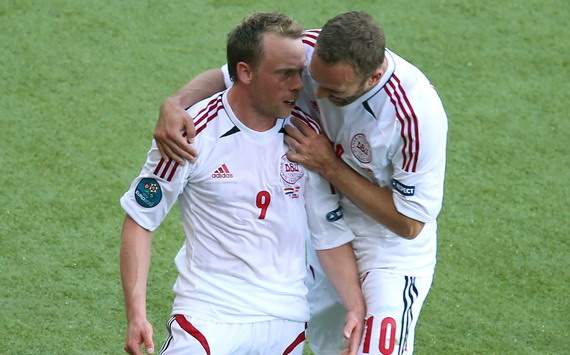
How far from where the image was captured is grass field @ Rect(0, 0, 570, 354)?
5.30 meters

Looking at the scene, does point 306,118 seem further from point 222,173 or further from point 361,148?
point 222,173

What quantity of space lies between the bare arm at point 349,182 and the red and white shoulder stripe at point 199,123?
263 mm

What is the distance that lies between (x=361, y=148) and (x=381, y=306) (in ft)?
1.88

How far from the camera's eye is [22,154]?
6.19 meters

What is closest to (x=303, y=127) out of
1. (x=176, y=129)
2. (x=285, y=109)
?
(x=285, y=109)

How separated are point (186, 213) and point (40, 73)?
320cm

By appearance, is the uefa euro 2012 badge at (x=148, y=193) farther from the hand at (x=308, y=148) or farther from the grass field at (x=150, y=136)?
the grass field at (x=150, y=136)

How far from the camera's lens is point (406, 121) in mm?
3834

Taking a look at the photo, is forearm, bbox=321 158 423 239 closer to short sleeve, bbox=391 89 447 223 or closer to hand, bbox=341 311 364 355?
short sleeve, bbox=391 89 447 223

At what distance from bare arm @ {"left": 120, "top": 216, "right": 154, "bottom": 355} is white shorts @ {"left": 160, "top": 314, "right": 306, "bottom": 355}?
15 cm

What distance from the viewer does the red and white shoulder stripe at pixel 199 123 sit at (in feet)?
12.4

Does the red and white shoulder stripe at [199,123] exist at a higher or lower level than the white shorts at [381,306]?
higher

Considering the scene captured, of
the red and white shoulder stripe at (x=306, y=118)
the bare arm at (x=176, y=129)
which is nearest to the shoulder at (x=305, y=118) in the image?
the red and white shoulder stripe at (x=306, y=118)

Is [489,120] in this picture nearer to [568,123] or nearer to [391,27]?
[568,123]
